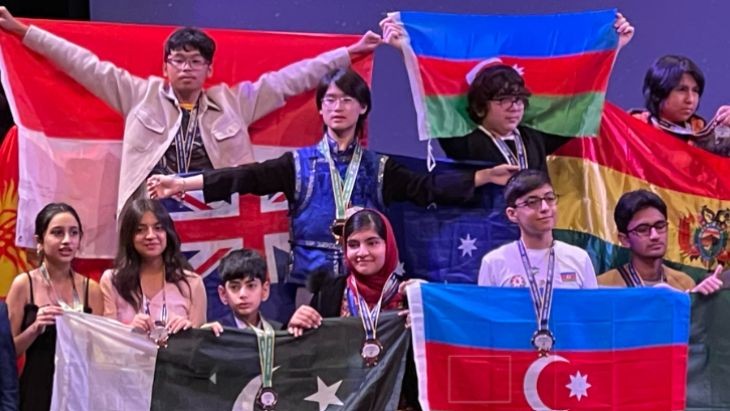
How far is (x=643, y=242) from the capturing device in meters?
4.20

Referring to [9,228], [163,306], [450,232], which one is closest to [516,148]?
[450,232]

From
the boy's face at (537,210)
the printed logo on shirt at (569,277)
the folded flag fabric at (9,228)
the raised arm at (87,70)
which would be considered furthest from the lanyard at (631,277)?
the folded flag fabric at (9,228)

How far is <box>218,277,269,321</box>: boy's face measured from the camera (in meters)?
3.88

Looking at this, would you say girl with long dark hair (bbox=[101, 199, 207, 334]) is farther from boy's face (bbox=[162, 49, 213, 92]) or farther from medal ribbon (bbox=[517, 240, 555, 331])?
medal ribbon (bbox=[517, 240, 555, 331])

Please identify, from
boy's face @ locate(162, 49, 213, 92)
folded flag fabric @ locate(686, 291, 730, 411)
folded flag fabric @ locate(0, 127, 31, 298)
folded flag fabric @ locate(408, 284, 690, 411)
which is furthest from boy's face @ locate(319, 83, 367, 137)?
folded flag fabric @ locate(686, 291, 730, 411)

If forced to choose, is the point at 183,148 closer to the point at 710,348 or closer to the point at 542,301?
the point at 542,301

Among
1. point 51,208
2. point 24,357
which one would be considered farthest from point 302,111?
point 24,357

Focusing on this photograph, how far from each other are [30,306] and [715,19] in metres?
3.39

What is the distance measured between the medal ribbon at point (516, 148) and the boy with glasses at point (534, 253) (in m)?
0.38

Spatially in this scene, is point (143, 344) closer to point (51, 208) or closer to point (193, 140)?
point (51, 208)

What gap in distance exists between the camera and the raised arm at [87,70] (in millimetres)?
4625

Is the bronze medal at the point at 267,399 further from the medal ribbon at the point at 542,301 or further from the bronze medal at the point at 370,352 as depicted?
the medal ribbon at the point at 542,301

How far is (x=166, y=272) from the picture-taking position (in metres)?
4.09

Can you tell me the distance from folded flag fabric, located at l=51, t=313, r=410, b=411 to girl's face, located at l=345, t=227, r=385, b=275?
31cm
